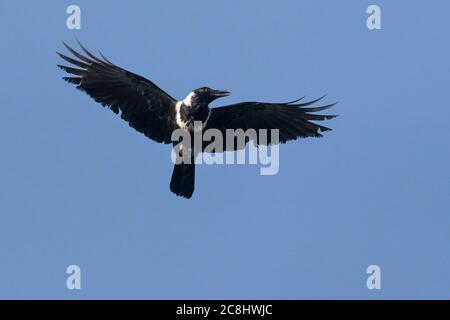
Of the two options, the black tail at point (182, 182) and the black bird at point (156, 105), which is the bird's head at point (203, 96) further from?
the black tail at point (182, 182)

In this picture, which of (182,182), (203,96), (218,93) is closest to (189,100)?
(203,96)

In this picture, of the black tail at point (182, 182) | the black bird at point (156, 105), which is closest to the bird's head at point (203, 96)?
the black bird at point (156, 105)

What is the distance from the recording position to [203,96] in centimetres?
2119

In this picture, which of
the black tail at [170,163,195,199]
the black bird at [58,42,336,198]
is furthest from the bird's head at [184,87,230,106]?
the black tail at [170,163,195,199]

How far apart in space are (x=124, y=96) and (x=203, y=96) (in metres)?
1.33

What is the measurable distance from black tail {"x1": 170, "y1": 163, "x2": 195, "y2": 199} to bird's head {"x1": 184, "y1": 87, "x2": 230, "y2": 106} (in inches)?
42.9

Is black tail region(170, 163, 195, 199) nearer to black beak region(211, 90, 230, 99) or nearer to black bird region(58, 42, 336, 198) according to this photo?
black bird region(58, 42, 336, 198)

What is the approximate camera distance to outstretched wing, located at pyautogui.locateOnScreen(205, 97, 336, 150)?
2164cm
